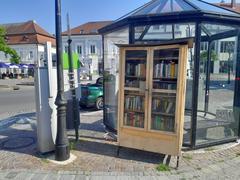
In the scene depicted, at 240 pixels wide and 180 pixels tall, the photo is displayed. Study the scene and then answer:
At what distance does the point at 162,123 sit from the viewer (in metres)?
4.43

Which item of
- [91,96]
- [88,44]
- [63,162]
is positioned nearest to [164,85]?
[63,162]

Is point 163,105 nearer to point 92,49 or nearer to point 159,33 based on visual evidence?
point 159,33

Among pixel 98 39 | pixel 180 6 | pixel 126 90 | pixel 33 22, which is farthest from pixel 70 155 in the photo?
pixel 33 22

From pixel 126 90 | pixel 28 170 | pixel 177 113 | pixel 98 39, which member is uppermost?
pixel 98 39

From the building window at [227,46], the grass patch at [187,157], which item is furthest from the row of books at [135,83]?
the building window at [227,46]

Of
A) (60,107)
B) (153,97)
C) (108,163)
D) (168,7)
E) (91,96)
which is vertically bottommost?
(108,163)

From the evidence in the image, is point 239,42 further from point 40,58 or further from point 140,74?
point 40,58

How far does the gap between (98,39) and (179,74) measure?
4871cm

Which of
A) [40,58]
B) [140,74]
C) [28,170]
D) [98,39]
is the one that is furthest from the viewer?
[98,39]

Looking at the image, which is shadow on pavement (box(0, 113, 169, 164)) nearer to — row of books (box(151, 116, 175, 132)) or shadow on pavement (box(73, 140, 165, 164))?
Result: shadow on pavement (box(73, 140, 165, 164))

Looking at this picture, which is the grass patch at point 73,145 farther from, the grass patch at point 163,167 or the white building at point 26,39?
the white building at point 26,39

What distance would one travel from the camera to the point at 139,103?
15.2 feet

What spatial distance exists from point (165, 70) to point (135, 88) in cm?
71

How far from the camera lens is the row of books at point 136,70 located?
454cm
